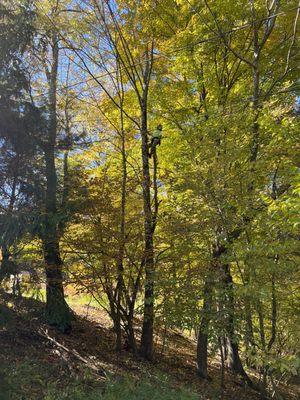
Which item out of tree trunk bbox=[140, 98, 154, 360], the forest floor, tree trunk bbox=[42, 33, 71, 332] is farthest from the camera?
tree trunk bbox=[140, 98, 154, 360]

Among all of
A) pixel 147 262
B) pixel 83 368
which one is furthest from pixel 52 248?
pixel 83 368

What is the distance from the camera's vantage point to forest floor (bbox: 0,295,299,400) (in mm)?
5379

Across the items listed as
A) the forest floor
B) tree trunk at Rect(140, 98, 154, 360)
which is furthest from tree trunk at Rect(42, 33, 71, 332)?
tree trunk at Rect(140, 98, 154, 360)

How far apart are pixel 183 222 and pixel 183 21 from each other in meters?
5.56

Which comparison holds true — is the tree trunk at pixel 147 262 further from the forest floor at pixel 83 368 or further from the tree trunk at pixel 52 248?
the tree trunk at pixel 52 248

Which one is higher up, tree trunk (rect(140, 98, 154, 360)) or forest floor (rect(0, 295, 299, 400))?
tree trunk (rect(140, 98, 154, 360))

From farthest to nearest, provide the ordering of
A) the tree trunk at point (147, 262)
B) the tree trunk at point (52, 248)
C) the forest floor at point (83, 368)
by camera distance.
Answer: the tree trunk at point (147, 262) < the tree trunk at point (52, 248) < the forest floor at point (83, 368)

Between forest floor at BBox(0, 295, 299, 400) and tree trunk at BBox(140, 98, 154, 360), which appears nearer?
forest floor at BBox(0, 295, 299, 400)

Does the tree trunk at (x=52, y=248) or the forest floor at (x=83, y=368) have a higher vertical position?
the tree trunk at (x=52, y=248)

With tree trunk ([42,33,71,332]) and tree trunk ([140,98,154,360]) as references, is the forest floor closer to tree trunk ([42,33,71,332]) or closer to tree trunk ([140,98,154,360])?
tree trunk ([42,33,71,332])

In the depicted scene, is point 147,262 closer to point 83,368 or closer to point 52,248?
point 52,248

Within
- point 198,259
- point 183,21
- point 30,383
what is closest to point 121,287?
A: point 198,259

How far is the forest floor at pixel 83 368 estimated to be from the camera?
5379 millimetres

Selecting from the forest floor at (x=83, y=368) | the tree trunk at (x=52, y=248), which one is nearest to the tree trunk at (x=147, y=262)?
the forest floor at (x=83, y=368)
